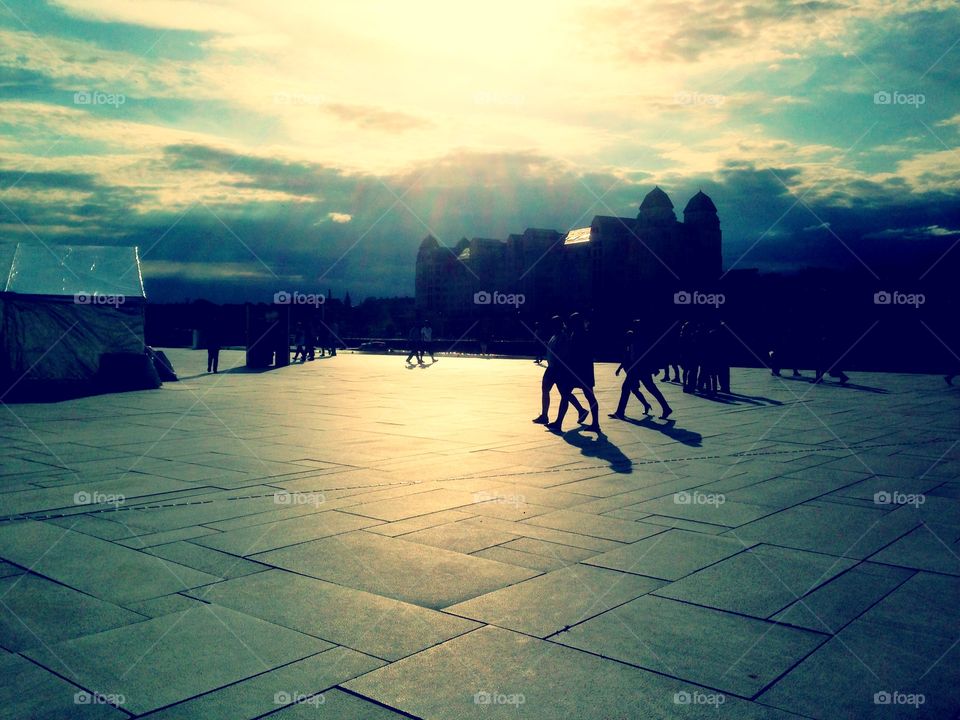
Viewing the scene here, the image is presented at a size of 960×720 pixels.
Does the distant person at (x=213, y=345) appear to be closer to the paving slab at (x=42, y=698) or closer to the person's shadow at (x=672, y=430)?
the person's shadow at (x=672, y=430)

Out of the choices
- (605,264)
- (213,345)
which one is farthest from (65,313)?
(605,264)

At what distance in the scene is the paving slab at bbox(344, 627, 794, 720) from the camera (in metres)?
3.02

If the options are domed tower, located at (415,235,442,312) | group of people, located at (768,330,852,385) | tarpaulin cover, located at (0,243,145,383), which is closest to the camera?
tarpaulin cover, located at (0,243,145,383)

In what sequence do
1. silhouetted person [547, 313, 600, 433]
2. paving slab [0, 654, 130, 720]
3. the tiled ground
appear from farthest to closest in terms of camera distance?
silhouetted person [547, 313, 600, 433] → the tiled ground → paving slab [0, 654, 130, 720]

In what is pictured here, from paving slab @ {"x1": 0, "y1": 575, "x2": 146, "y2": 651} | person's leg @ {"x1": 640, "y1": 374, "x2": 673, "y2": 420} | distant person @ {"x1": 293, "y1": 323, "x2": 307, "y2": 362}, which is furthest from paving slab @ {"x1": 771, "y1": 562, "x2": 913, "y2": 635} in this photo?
distant person @ {"x1": 293, "y1": 323, "x2": 307, "y2": 362}

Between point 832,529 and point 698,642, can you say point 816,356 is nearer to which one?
point 832,529

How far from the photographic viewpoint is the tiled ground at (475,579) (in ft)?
10.5

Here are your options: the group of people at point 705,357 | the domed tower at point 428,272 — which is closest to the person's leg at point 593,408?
the group of people at point 705,357

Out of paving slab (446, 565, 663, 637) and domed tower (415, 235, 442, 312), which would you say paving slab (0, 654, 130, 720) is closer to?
paving slab (446, 565, 663, 637)

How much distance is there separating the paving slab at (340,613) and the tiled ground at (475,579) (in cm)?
2

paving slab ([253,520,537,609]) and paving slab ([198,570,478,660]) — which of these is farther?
paving slab ([253,520,537,609])

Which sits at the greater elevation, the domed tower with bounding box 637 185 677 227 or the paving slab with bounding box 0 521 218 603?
the domed tower with bounding box 637 185 677 227

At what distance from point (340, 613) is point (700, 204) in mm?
120118

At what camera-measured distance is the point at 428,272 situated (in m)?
146
